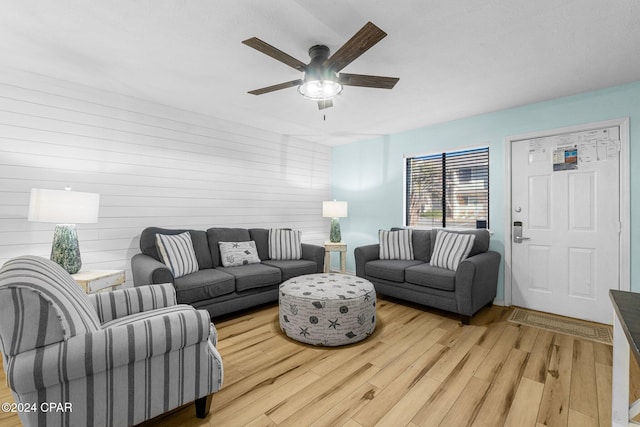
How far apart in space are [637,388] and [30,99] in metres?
5.31

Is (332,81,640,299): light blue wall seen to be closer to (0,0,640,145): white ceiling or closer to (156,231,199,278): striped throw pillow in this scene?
(0,0,640,145): white ceiling

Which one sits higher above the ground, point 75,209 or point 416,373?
point 75,209

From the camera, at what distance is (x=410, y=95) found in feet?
9.91

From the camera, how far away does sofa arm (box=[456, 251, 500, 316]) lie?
2789 mm

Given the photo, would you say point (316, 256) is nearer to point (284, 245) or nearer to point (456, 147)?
point (284, 245)

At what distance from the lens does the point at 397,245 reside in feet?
12.6

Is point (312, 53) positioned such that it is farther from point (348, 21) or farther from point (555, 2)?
point (555, 2)

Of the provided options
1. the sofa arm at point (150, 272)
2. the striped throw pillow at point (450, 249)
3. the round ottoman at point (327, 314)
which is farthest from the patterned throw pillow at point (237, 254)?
the striped throw pillow at point (450, 249)

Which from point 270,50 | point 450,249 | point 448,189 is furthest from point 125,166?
point 448,189

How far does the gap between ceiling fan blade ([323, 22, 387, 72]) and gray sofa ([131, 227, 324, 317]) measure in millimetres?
2233

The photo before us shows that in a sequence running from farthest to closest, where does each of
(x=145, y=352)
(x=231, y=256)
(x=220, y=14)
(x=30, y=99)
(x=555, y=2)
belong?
1. (x=231, y=256)
2. (x=30, y=99)
3. (x=220, y=14)
4. (x=555, y=2)
5. (x=145, y=352)

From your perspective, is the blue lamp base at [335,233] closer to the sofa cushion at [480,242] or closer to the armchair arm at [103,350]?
the sofa cushion at [480,242]

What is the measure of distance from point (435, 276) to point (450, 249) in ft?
1.52

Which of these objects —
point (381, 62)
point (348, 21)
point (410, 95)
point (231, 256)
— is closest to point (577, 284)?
point (410, 95)
